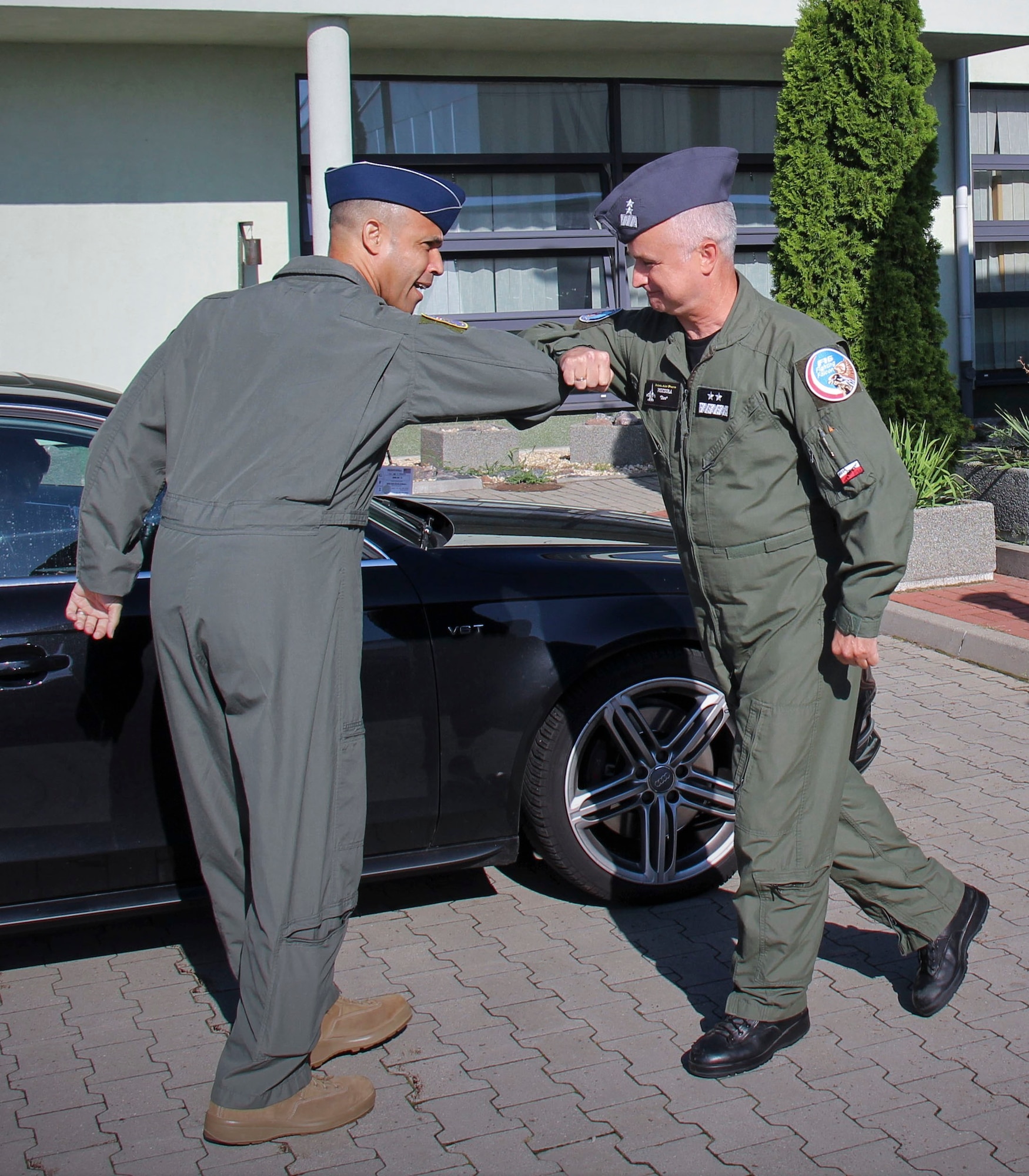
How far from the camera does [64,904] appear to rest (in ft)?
10.5

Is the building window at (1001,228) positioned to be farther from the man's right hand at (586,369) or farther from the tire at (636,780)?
the man's right hand at (586,369)

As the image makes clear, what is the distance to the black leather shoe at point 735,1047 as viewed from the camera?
2941 millimetres

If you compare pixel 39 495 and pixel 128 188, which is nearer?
pixel 39 495

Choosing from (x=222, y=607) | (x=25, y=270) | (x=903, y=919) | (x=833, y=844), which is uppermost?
(x=25, y=270)

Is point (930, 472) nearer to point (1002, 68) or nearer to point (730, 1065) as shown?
point (730, 1065)

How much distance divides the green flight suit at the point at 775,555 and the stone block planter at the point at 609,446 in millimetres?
8706

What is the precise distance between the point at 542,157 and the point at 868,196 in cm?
465

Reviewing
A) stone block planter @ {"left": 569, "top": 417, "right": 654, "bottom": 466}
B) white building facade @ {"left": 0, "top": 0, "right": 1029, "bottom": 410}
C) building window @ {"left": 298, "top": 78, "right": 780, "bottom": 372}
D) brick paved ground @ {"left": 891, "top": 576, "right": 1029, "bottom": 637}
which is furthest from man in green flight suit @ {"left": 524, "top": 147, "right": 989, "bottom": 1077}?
building window @ {"left": 298, "top": 78, "right": 780, "bottom": 372}

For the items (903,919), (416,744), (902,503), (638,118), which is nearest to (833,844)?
(903,919)

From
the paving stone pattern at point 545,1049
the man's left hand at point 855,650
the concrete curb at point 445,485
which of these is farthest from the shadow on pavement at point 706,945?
the concrete curb at point 445,485

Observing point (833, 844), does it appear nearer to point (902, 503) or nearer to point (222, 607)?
point (902, 503)

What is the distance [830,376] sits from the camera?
107 inches

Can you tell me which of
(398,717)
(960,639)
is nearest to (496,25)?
(960,639)

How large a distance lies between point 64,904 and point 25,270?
8922 millimetres
